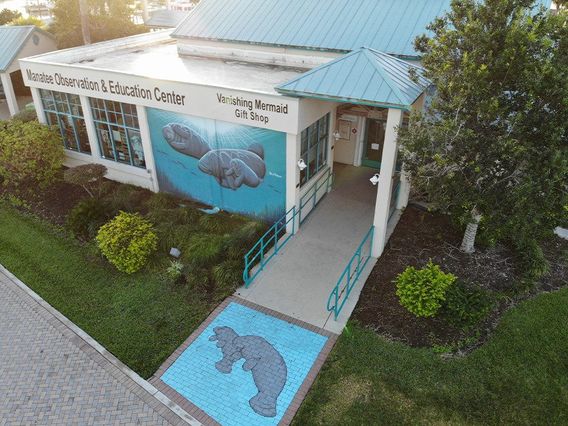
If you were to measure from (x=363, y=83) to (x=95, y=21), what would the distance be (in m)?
21.8

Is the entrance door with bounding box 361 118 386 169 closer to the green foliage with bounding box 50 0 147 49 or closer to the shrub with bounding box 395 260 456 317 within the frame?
the shrub with bounding box 395 260 456 317

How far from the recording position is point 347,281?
10.7 metres

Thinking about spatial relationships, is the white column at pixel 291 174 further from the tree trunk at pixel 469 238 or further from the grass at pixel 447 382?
the tree trunk at pixel 469 238

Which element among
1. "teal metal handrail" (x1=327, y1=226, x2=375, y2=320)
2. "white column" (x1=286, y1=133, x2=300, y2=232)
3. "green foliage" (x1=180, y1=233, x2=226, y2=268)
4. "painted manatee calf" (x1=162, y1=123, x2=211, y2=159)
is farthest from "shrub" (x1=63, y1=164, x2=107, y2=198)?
"teal metal handrail" (x1=327, y1=226, x2=375, y2=320)

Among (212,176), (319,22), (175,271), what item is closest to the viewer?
(175,271)

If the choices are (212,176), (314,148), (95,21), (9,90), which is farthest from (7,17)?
(314,148)

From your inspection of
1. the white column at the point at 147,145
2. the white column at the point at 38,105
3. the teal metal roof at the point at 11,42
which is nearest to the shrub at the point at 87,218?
the white column at the point at 147,145

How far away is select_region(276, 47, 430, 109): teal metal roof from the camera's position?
32.1 ft

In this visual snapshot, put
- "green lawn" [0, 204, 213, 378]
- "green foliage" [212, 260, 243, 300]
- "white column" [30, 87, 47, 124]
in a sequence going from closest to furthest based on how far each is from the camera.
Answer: "green lawn" [0, 204, 213, 378] < "green foliage" [212, 260, 243, 300] < "white column" [30, 87, 47, 124]

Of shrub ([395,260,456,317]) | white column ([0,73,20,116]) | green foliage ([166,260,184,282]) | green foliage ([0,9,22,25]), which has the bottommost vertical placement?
green foliage ([166,260,184,282])

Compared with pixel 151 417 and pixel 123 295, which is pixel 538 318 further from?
pixel 123 295

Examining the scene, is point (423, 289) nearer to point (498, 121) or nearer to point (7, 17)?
point (498, 121)

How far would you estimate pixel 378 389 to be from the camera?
27.6 ft

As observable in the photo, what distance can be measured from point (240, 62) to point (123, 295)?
8.73 metres
